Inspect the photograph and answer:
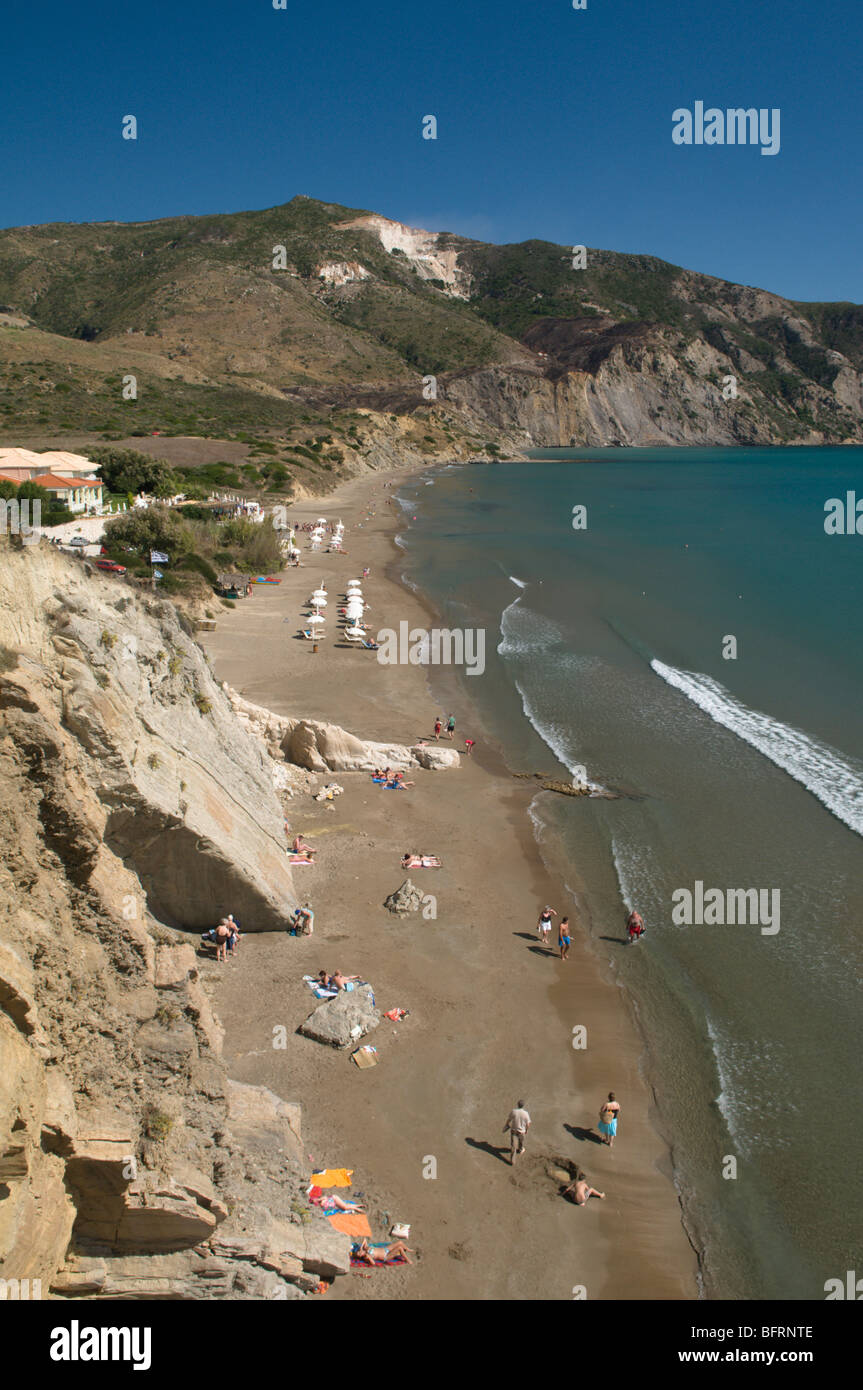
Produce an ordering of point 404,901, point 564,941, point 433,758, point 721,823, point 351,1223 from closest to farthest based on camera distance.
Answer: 1. point 351,1223
2. point 564,941
3. point 404,901
4. point 721,823
5. point 433,758

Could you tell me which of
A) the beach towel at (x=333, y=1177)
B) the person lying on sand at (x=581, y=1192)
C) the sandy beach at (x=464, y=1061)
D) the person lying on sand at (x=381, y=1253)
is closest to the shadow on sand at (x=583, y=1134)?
the sandy beach at (x=464, y=1061)

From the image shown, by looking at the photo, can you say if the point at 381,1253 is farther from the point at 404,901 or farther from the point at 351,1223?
the point at 404,901

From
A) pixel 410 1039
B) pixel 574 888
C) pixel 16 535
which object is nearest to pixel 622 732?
pixel 574 888

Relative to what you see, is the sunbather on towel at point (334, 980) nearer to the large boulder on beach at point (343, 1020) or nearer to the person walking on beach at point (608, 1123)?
the large boulder on beach at point (343, 1020)

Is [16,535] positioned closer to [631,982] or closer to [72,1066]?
[72,1066]

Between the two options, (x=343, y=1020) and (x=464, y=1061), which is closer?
(x=464, y=1061)

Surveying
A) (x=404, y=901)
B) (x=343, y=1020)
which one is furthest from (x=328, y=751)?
(x=343, y=1020)
